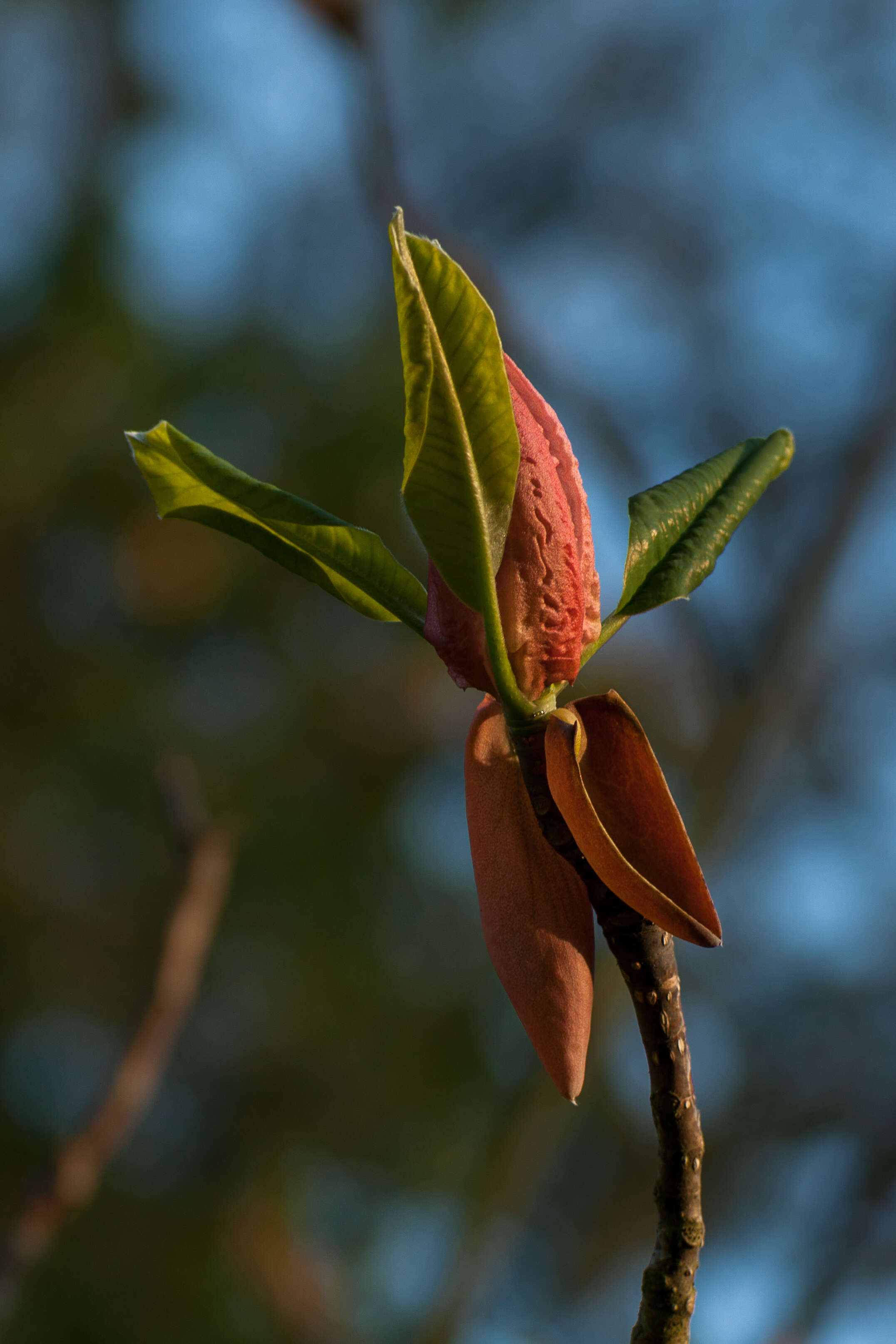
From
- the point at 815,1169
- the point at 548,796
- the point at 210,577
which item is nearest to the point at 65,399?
the point at 210,577

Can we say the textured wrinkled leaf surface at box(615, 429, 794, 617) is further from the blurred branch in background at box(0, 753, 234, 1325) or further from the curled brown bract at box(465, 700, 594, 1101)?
the blurred branch in background at box(0, 753, 234, 1325)

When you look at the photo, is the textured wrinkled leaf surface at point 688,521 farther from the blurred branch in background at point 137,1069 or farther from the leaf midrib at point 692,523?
the blurred branch in background at point 137,1069

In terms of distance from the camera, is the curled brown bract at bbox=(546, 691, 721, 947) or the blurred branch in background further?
the blurred branch in background

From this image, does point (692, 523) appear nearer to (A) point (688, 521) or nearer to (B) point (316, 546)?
(A) point (688, 521)

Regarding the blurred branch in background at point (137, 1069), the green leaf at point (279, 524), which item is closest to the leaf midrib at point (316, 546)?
the green leaf at point (279, 524)

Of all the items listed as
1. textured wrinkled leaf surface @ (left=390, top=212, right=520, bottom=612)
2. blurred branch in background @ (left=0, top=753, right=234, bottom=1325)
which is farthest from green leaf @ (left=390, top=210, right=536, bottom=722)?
blurred branch in background @ (left=0, top=753, right=234, bottom=1325)

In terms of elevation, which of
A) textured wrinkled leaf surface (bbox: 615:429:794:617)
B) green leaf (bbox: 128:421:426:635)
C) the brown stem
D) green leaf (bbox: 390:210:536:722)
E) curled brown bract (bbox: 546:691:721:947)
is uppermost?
textured wrinkled leaf surface (bbox: 615:429:794:617)

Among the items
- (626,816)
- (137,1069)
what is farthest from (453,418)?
(137,1069)
